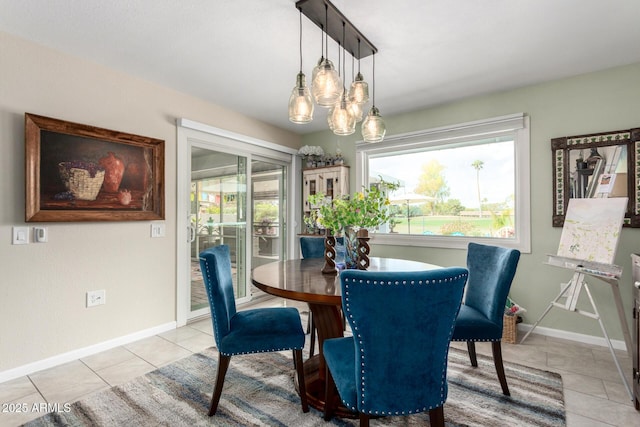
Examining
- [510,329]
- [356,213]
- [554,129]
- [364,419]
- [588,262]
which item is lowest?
[510,329]

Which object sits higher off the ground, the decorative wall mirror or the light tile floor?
the decorative wall mirror

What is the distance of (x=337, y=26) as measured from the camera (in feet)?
7.01

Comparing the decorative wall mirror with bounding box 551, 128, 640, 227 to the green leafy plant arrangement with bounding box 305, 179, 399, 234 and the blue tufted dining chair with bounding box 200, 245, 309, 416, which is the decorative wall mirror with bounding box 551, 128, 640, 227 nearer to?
the green leafy plant arrangement with bounding box 305, 179, 399, 234

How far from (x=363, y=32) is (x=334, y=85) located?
686 millimetres

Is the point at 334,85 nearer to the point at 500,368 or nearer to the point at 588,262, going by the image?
the point at 500,368

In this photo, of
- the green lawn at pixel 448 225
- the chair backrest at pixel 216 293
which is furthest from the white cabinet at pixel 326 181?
the chair backrest at pixel 216 293

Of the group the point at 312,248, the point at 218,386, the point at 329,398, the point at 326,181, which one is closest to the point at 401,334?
the point at 329,398

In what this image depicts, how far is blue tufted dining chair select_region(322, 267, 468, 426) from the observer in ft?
3.88

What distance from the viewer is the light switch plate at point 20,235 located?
7.45 ft

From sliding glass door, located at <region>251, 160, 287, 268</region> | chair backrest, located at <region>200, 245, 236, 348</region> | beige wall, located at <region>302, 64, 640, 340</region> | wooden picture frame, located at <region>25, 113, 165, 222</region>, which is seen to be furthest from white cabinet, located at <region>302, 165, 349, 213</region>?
chair backrest, located at <region>200, 245, 236, 348</region>

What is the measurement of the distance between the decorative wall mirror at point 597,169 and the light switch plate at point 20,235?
4.39 metres

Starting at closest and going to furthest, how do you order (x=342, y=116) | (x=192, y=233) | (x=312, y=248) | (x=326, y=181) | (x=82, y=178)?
(x=342, y=116) → (x=82, y=178) → (x=312, y=248) → (x=192, y=233) → (x=326, y=181)

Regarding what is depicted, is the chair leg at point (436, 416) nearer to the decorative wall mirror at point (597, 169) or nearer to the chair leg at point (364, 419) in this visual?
the chair leg at point (364, 419)

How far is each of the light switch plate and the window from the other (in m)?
3.21
